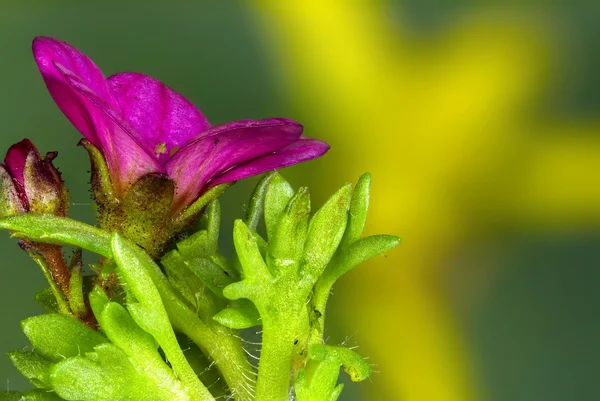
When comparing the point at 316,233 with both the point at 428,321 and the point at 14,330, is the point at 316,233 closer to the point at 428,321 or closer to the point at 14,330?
the point at 14,330

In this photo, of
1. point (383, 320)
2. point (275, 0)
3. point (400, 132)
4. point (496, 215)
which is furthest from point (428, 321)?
point (275, 0)

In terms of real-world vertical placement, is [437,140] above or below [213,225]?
below

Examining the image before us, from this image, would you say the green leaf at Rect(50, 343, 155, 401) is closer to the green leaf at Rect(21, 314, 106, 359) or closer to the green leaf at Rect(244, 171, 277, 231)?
the green leaf at Rect(21, 314, 106, 359)

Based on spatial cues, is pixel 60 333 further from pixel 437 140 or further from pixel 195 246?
pixel 437 140

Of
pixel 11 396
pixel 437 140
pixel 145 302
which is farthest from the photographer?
pixel 437 140

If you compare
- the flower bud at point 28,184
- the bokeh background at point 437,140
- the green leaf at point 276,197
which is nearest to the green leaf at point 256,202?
the green leaf at point 276,197

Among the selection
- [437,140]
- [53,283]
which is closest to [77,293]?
[53,283]

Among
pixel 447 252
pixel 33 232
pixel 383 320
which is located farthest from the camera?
pixel 447 252
